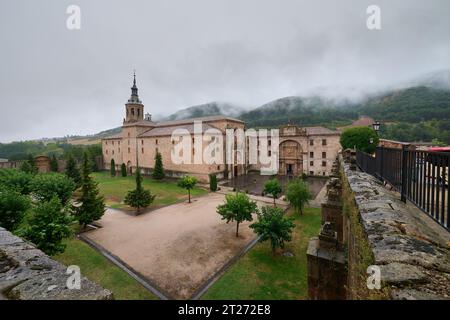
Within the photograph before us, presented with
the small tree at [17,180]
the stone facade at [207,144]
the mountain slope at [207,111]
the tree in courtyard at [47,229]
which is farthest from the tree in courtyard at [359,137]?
the mountain slope at [207,111]

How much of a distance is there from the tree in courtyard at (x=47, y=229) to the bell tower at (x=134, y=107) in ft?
121

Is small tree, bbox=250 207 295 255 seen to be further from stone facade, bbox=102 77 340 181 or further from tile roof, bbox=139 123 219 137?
tile roof, bbox=139 123 219 137

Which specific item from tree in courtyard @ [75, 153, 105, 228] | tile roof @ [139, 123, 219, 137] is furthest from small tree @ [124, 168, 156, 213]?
tile roof @ [139, 123, 219, 137]

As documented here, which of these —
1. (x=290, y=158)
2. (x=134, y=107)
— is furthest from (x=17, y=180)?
(x=290, y=158)

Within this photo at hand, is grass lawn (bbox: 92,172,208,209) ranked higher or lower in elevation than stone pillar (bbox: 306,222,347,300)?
lower

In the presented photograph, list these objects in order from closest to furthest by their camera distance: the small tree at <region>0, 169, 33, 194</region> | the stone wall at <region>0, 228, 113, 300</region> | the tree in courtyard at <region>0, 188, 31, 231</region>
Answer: the stone wall at <region>0, 228, 113, 300</region>
the tree in courtyard at <region>0, 188, 31, 231</region>
the small tree at <region>0, 169, 33, 194</region>

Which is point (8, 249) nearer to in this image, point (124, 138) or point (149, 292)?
point (149, 292)

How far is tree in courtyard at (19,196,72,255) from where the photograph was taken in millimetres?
7387

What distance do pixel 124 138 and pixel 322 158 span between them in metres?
37.7

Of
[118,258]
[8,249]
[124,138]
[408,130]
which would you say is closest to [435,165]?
[8,249]

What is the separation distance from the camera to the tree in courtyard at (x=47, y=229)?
7387mm

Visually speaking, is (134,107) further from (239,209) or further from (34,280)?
(34,280)

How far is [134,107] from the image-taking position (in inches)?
1615

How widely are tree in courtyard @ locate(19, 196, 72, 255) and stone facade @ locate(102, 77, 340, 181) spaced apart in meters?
21.6
